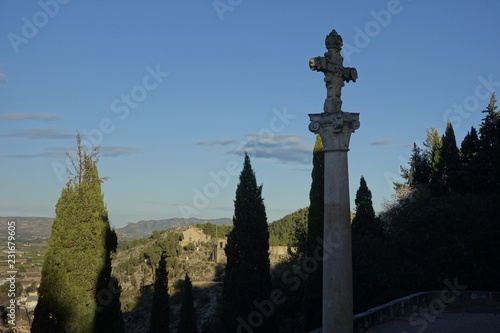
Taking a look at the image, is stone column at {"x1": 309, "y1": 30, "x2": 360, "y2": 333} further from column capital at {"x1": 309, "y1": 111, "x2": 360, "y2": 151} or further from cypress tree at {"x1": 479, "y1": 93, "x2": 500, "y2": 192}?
cypress tree at {"x1": 479, "y1": 93, "x2": 500, "y2": 192}

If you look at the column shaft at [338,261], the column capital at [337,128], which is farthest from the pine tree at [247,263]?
the column capital at [337,128]

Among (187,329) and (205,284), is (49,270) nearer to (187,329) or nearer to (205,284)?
(187,329)

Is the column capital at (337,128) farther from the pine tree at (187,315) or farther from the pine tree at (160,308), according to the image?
the pine tree at (187,315)

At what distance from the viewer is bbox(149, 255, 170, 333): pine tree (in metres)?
28.0

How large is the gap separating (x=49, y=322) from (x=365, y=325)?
942cm

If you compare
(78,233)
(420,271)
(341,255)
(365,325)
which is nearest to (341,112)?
(341,255)

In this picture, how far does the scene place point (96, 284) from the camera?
51.0 feet

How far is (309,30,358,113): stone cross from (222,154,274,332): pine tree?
13191mm

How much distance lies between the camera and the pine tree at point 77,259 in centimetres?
1489

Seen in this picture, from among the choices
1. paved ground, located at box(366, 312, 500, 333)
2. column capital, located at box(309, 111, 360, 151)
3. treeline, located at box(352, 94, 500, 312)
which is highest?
column capital, located at box(309, 111, 360, 151)

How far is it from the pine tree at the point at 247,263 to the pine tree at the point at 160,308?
963cm

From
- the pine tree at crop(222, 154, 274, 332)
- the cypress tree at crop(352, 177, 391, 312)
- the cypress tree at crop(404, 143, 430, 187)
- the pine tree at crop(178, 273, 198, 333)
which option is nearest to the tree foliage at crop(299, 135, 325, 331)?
the pine tree at crop(222, 154, 274, 332)

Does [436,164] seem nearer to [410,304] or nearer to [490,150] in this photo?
[490,150]

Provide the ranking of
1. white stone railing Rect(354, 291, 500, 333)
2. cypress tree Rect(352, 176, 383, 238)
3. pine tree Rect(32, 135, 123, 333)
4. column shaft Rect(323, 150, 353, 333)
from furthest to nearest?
cypress tree Rect(352, 176, 383, 238) → pine tree Rect(32, 135, 123, 333) → white stone railing Rect(354, 291, 500, 333) → column shaft Rect(323, 150, 353, 333)
